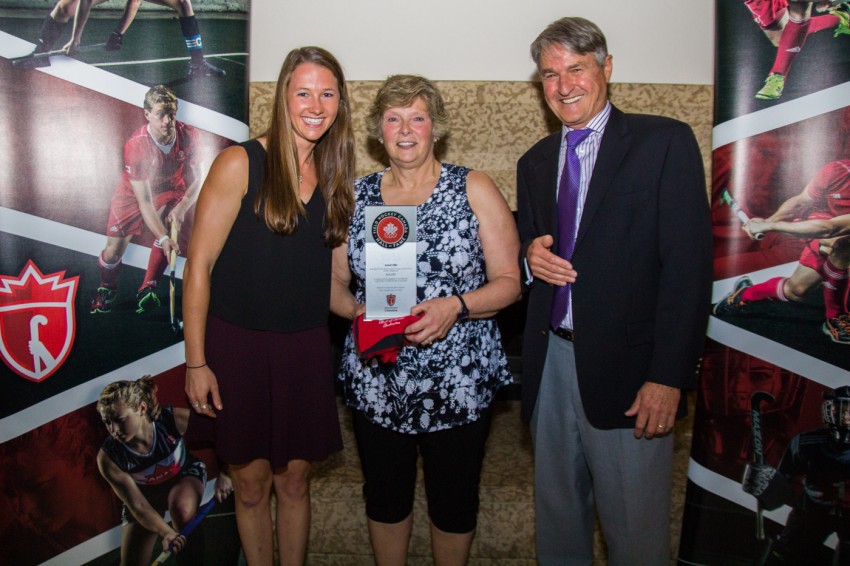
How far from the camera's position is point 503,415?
11.2 feet

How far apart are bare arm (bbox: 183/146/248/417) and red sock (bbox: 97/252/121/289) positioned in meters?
0.59

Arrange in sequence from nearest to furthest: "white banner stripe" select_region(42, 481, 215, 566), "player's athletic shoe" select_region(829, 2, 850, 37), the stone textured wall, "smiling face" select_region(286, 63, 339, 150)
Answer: "smiling face" select_region(286, 63, 339, 150), "player's athletic shoe" select_region(829, 2, 850, 37), "white banner stripe" select_region(42, 481, 215, 566), the stone textured wall

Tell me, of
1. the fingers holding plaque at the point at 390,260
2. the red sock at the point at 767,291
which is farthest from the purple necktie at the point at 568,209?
the red sock at the point at 767,291

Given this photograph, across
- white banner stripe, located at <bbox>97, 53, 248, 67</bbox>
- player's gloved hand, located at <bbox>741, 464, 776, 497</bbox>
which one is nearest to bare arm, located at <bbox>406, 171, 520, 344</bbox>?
white banner stripe, located at <bbox>97, 53, 248, 67</bbox>

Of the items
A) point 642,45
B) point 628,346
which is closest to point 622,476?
point 628,346

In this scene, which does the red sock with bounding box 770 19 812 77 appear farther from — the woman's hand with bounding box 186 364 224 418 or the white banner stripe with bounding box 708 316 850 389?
the woman's hand with bounding box 186 364 224 418

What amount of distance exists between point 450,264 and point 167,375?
3.76ft

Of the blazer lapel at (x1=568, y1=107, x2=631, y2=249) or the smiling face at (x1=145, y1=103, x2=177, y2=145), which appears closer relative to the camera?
the blazer lapel at (x1=568, y1=107, x2=631, y2=249)

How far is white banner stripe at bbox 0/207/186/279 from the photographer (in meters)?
2.21

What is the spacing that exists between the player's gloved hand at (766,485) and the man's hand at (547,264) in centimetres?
112

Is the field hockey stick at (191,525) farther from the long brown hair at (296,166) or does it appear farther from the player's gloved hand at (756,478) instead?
the player's gloved hand at (756,478)

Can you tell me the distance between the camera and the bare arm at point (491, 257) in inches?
73.4

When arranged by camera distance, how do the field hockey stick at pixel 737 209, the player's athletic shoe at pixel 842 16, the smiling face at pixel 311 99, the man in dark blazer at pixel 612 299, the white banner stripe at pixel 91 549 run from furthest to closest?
the white banner stripe at pixel 91 549, the field hockey stick at pixel 737 209, the player's athletic shoe at pixel 842 16, the smiling face at pixel 311 99, the man in dark blazer at pixel 612 299

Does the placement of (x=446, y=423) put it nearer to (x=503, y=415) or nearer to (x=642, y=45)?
(x=503, y=415)
